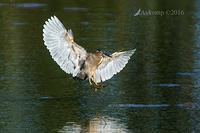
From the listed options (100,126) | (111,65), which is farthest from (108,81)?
(100,126)

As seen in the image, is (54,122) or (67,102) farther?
(67,102)

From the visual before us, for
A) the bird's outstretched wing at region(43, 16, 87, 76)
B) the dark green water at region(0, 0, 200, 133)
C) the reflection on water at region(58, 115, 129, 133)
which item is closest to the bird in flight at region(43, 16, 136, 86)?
the bird's outstretched wing at region(43, 16, 87, 76)

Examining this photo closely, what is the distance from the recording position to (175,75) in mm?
10258

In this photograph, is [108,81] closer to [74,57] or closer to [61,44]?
[74,57]

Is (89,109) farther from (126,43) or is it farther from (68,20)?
(68,20)

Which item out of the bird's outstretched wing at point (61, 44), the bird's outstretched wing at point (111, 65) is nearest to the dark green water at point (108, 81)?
the bird's outstretched wing at point (111, 65)

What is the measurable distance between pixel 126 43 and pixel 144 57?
65.1 inches

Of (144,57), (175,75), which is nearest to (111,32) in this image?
(144,57)

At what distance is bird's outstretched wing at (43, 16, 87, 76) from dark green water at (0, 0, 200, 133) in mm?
644

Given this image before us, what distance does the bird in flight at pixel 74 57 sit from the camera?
8.23 m

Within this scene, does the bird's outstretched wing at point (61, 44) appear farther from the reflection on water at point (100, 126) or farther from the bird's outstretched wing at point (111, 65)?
the reflection on water at point (100, 126)

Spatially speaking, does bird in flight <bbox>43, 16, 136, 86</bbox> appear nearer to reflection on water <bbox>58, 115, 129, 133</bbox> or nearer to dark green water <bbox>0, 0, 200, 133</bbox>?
dark green water <bbox>0, 0, 200, 133</bbox>

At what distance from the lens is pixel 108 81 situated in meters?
9.96

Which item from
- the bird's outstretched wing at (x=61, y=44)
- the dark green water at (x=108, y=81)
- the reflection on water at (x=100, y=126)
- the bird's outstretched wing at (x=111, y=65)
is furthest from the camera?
the bird's outstretched wing at (x=111, y=65)
